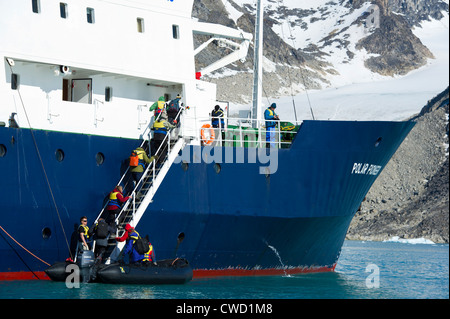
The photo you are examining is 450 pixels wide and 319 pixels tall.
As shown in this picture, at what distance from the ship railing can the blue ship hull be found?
49 cm

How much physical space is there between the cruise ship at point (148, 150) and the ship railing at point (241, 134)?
0.04 metres

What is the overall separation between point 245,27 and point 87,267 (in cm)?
14271

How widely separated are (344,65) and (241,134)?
160 meters

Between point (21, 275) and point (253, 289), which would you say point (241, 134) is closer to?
point (253, 289)

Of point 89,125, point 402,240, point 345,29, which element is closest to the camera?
point 89,125

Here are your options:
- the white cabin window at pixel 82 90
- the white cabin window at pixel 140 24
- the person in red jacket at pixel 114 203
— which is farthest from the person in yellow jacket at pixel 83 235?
the white cabin window at pixel 140 24

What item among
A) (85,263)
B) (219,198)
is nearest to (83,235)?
(85,263)

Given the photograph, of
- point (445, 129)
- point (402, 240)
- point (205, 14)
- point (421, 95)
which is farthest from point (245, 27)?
point (402, 240)

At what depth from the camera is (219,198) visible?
61.7 feet

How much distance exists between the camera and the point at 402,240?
232 feet

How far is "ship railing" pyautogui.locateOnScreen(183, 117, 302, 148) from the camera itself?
1934 centimetres

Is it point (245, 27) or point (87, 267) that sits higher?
point (245, 27)
